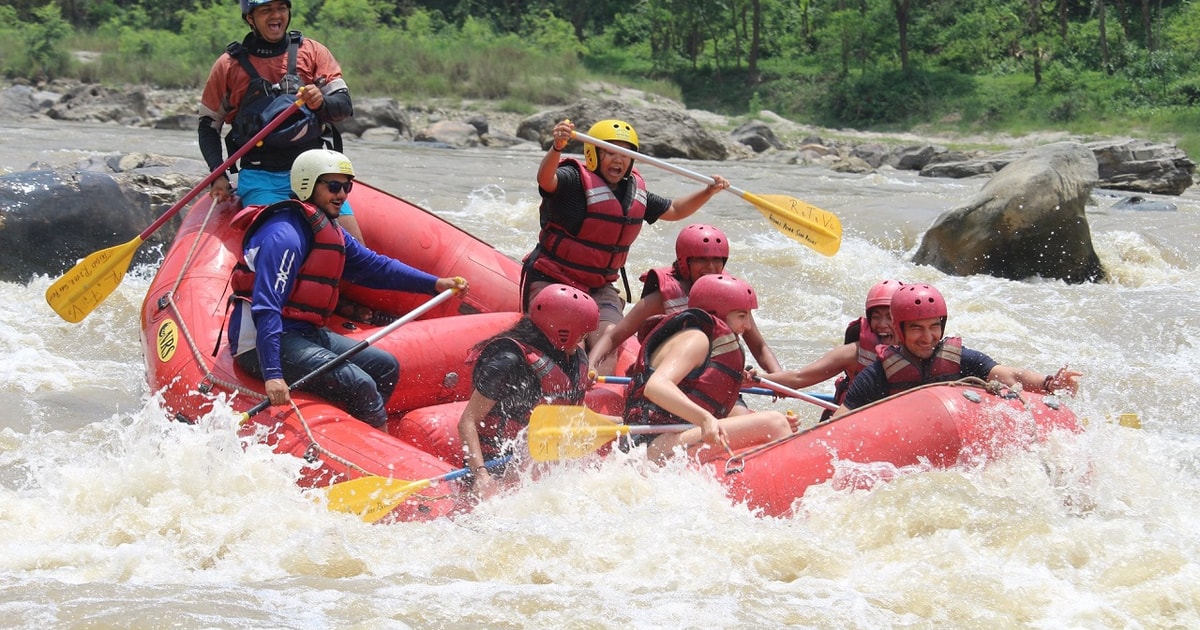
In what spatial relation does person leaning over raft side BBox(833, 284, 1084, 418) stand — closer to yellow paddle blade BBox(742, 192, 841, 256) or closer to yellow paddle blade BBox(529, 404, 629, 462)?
yellow paddle blade BBox(529, 404, 629, 462)

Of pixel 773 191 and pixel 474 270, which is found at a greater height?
pixel 474 270

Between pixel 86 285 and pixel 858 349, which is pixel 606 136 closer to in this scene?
pixel 858 349

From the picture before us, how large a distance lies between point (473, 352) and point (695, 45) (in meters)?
31.5

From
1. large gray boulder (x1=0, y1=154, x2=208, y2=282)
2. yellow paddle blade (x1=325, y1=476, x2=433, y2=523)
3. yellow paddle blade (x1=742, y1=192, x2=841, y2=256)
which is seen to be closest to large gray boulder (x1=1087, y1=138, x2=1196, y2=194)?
yellow paddle blade (x1=742, y1=192, x2=841, y2=256)

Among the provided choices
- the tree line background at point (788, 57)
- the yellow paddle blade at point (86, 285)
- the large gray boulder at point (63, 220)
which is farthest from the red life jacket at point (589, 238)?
the tree line background at point (788, 57)

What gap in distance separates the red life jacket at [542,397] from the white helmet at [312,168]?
0.96 m

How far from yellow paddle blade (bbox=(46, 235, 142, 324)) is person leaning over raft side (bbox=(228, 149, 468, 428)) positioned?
1.42 m

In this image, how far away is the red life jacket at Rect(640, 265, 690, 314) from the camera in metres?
5.59

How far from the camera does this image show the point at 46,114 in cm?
2394

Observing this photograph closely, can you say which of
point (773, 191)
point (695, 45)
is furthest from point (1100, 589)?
point (695, 45)

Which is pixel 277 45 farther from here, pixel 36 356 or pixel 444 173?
pixel 444 173

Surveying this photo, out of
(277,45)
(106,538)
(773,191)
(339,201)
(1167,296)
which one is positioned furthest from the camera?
(773,191)

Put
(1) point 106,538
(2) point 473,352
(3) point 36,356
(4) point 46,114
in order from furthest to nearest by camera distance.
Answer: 1. (4) point 46,114
2. (3) point 36,356
3. (2) point 473,352
4. (1) point 106,538

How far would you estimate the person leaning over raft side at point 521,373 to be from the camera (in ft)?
15.1
